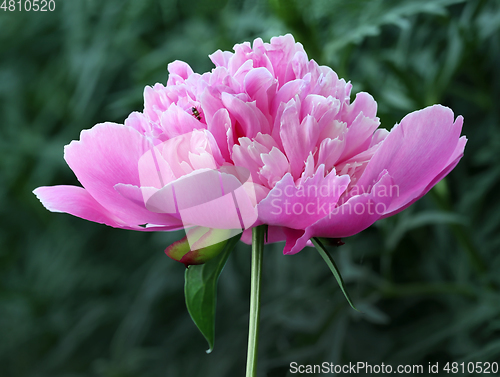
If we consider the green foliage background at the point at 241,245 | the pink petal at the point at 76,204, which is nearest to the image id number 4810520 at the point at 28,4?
the green foliage background at the point at 241,245

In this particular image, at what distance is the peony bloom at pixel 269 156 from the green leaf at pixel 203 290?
2 cm

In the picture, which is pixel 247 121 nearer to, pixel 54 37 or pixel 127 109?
pixel 127 109

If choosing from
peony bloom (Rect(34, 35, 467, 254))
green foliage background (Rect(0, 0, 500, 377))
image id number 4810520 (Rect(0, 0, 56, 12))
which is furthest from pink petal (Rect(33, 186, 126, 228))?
image id number 4810520 (Rect(0, 0, 56, 12))

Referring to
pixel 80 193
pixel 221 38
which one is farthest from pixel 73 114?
pixel 80 193

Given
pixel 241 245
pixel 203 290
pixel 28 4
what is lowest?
pixel 241 245

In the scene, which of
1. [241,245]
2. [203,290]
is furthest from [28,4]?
[203,290]

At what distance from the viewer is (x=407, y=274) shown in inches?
23.5

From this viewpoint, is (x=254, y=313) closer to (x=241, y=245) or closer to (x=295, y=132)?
(x=295, y=132)

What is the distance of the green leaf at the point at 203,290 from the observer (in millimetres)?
162

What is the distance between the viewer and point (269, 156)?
15 centimetres

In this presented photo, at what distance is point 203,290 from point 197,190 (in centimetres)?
4

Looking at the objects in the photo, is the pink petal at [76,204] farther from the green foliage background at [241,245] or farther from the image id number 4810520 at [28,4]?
the image id number 4810520 at [28,4]

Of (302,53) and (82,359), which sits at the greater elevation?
(302,53)

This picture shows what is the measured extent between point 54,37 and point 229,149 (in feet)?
2.57
